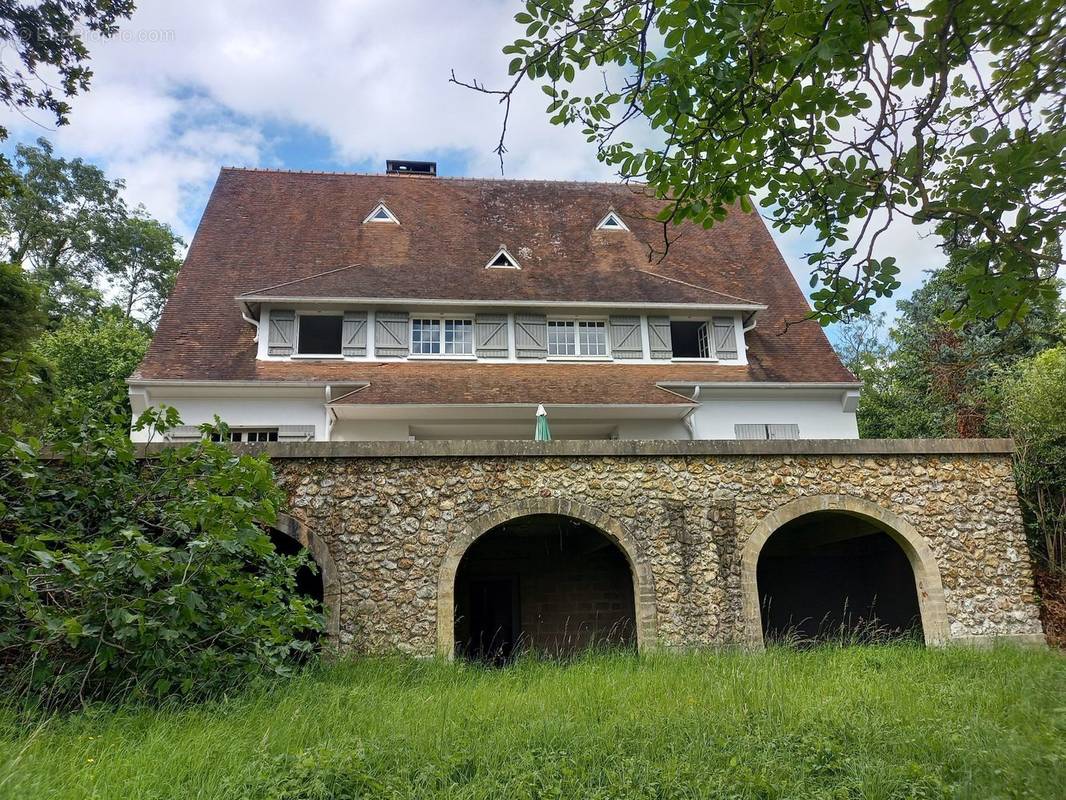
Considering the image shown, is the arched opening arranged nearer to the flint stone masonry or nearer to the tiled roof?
the flint stone masonry

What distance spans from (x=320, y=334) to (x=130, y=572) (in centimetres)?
1098

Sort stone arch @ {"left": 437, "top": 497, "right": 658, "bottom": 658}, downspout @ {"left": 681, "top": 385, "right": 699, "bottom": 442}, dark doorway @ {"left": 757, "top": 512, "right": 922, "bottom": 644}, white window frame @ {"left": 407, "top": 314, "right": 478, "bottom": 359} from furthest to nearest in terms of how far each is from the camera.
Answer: white window frame @ {"left": 407, "top": 314, "right": 478, "bottom": 359} < downspout @ {"left": 681, "top": 385, "right": 699, "bottom": 442} < dark doorway @ {"left": 757, "top": 512, "right": 922, "bottom": 644} < stone arch @ {"left": 437, "top": 497, "right": 658, "bottom": 658}

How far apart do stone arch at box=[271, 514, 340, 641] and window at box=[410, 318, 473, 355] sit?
25.4 ft

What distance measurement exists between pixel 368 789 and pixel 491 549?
8.01 metres

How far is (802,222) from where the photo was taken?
19.3ft

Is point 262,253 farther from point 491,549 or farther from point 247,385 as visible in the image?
point 491,549

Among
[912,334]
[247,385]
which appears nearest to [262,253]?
[247,385]

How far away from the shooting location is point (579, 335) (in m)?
16.9

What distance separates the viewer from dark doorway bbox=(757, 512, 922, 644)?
41.3 ft

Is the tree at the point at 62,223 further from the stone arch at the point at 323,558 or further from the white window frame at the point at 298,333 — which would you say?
the stone arch at the point at 323,558

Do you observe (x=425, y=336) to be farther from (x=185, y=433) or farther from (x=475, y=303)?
(x=185, y=433)

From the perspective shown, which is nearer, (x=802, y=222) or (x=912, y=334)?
(x=802, y=222)

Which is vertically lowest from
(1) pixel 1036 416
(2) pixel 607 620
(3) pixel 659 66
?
(2) pixel 607 620

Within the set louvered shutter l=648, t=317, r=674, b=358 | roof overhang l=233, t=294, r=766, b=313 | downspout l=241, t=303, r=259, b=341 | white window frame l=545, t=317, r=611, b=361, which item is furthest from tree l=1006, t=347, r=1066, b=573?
downspout l=241, t=303, r=259, b=341
